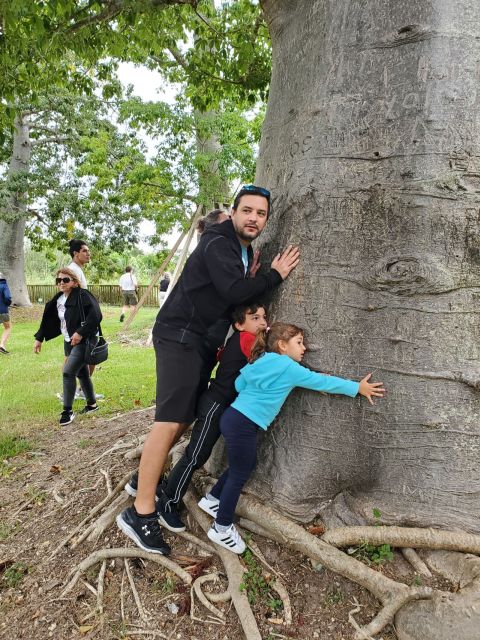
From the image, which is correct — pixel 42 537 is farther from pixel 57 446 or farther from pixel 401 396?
pixel 401 396

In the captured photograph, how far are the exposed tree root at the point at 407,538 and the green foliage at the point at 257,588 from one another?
0.38 meters

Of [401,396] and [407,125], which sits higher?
[407,125]

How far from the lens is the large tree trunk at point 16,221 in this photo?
18672 mm

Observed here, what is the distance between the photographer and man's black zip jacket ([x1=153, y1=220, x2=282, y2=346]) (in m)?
2.67

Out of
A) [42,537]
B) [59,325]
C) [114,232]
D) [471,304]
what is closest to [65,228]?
[114,232]

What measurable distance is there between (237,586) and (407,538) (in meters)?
0.91

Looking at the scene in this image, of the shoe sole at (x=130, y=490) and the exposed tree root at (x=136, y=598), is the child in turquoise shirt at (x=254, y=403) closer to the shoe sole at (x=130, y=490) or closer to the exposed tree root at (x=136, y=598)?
the exposed tree root at (x=136, y=598)

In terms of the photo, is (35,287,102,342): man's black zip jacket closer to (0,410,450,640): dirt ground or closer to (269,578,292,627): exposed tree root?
(0,410,450,640): dirt ground

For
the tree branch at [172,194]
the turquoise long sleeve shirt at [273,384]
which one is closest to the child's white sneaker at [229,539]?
the turquoise long sleeve shirt at [273,384]

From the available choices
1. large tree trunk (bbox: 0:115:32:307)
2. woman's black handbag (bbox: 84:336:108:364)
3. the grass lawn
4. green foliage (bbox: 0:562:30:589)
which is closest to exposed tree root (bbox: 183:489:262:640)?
green foliage (bbox: 0:562:30:589)

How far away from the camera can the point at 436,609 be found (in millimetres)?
2223

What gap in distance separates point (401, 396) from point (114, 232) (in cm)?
1917

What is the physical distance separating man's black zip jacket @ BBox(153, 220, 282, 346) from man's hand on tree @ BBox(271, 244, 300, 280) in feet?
0.12

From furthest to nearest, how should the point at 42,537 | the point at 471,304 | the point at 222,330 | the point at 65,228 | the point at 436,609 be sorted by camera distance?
the point at 65,228
the point at 42,537
the point at 222,330
the point at 471,304
the point at 436,609
